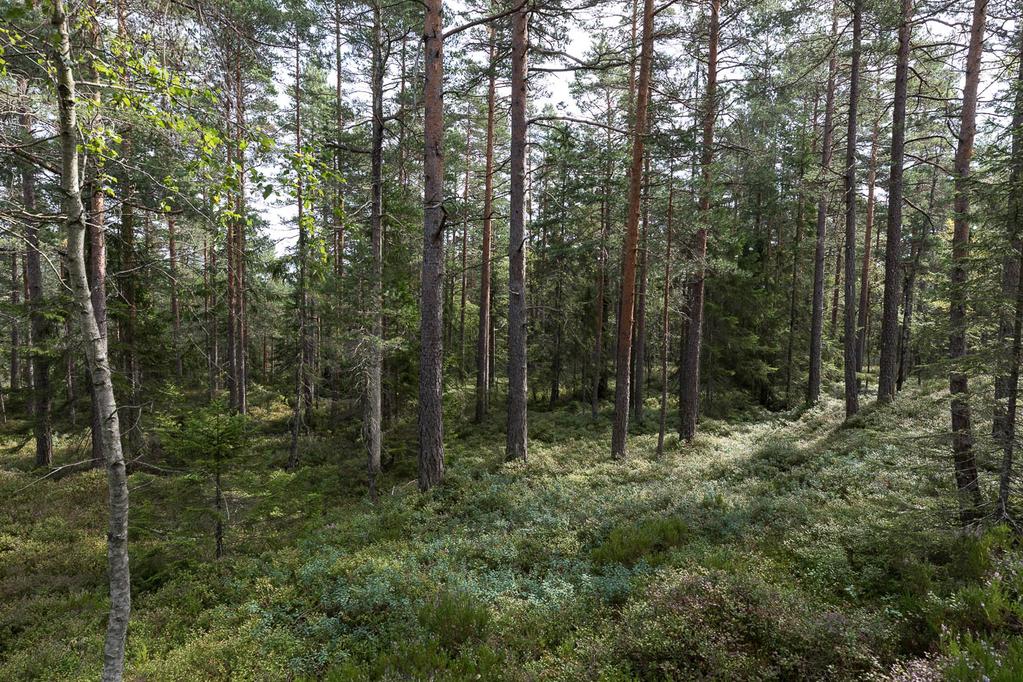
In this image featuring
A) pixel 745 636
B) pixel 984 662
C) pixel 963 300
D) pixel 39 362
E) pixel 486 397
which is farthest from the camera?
pixel 486 397

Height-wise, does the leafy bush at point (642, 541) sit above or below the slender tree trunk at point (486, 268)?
below

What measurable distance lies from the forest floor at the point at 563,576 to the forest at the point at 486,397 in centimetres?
5

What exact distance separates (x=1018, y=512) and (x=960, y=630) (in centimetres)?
297

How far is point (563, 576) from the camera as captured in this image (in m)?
7.11

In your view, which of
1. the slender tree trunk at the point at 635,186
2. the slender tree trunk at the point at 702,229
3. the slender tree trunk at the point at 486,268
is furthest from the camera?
the slender tree trunk at the point at 486,268

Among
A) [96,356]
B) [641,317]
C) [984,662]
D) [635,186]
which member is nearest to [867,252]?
[641,317]

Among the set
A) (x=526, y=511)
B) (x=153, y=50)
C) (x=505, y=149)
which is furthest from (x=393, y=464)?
(x=505, y=149)

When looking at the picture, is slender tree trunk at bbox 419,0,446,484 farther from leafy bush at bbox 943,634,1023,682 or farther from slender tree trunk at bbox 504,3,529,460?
leafy bush at bbox 943,634,1023,682

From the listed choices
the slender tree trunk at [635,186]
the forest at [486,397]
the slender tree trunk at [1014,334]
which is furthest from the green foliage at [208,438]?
the slender tree trunk at [1014,334]

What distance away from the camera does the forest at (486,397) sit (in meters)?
4.34

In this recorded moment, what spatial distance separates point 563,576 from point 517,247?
8.29 metres

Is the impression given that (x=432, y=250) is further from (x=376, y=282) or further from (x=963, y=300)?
(x=963, y=300)

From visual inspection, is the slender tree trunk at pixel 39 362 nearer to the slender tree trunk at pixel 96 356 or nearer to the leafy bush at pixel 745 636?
the slender tree trunk at pixel 96 356

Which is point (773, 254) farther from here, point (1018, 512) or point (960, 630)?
point (960, 630)
